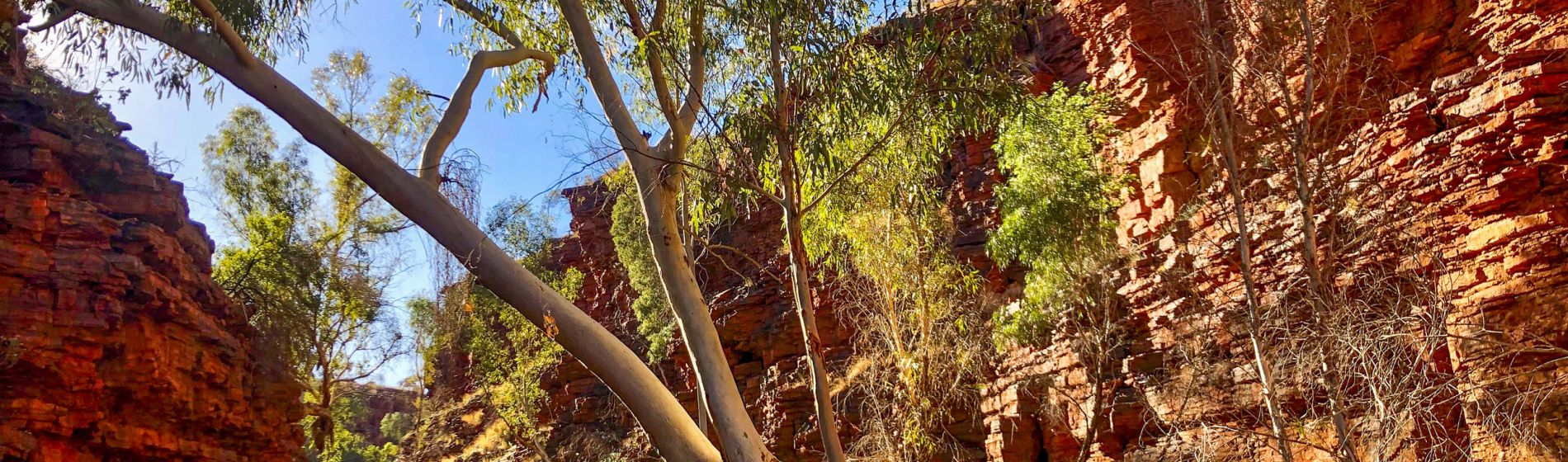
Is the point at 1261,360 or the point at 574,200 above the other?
the point at 574,200

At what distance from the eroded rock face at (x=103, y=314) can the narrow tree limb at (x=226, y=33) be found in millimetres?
6263

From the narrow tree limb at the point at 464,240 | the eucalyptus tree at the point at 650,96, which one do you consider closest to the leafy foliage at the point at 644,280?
the eucalyptus tree at the point at 650,96

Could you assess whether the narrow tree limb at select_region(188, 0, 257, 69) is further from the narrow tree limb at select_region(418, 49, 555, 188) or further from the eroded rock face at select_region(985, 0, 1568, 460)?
the eroded rock face at select_region(985, 0, 1568, 460)

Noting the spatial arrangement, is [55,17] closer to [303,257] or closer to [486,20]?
[486,20]

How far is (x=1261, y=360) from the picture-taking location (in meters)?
5.68

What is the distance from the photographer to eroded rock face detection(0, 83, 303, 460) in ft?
30.5

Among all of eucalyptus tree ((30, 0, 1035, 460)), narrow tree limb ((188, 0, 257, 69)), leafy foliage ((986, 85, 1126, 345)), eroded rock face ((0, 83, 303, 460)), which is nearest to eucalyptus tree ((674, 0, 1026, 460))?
eucalyptus tree ((30, 0, 1035, 460))

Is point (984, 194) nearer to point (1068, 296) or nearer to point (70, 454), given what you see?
point (1068, 296)

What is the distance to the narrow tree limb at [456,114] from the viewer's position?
5.04 metres

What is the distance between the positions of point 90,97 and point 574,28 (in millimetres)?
8180

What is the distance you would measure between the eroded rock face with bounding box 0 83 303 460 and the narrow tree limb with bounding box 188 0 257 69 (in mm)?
6263

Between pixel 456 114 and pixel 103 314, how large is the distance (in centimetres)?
696

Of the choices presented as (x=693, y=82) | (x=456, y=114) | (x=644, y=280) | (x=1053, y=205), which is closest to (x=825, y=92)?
(x=693, y=82)

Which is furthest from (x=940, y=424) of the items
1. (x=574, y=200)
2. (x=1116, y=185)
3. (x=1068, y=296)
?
(x=574, y=200)
